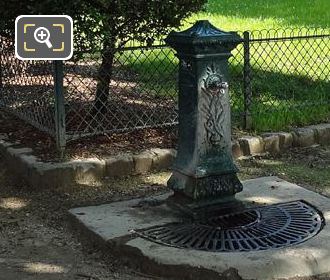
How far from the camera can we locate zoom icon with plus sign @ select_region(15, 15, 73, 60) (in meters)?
4.73

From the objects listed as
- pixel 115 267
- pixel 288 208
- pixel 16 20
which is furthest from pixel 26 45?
pixel 288 208

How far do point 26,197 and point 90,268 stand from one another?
1.33m

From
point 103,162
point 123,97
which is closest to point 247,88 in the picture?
point 123,97

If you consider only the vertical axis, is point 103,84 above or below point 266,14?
below

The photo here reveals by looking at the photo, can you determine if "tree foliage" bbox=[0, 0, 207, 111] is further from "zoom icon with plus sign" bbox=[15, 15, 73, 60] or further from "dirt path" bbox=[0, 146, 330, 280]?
"dirt path" bbox=[0, 146, 330, 280]

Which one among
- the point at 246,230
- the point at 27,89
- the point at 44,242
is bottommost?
the point at 44,242

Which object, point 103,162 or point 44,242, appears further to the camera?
point 103,162

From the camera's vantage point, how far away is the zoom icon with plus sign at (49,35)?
15.5 ft

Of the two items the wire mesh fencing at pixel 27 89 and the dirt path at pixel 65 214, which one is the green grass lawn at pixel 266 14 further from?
the dirt path at pixel 65 214

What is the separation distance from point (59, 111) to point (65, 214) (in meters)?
0.99

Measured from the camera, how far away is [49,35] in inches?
185

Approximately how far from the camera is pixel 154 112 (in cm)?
615

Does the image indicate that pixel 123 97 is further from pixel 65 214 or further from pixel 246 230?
pixel 246 230

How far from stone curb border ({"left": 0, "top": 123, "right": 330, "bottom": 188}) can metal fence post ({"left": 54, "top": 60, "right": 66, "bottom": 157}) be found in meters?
0.21
